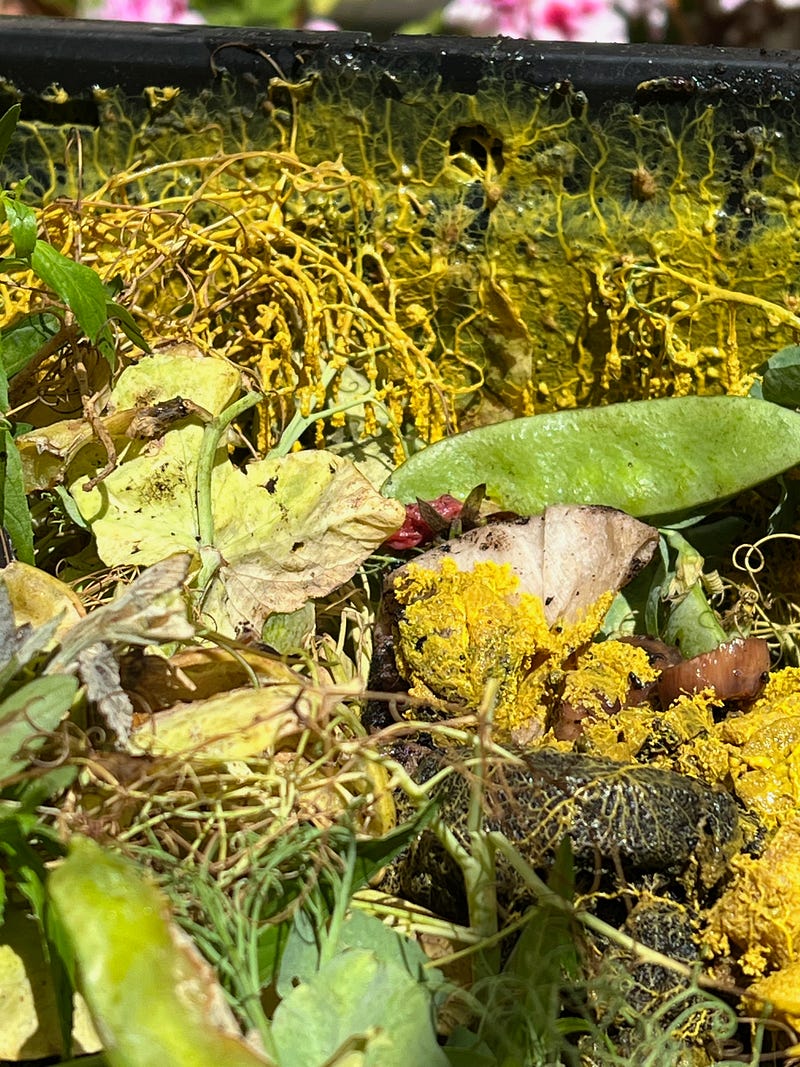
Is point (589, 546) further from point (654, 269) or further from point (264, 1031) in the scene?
point (264, 1031)

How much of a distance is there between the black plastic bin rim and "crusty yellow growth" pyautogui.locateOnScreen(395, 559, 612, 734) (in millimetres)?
486

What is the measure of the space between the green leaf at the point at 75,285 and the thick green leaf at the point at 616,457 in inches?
12.4

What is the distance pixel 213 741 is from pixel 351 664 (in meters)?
0.29

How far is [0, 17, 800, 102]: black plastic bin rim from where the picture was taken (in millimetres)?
1116

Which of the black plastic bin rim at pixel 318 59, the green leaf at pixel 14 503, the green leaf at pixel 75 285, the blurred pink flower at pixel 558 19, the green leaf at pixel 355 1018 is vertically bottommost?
the green leaf at pixel 355 1018

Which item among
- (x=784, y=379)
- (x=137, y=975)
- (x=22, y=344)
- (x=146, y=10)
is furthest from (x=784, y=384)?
(x=146, y=10)

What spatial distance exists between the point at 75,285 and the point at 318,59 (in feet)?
1.32

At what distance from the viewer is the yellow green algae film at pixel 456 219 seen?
1136 millimetres

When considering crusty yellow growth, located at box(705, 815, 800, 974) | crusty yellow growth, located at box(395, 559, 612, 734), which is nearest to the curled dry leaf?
crusty yellow growth, located at box(395, 559, 612, 734)

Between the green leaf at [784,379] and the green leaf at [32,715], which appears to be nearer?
the green leaf at [32,715]

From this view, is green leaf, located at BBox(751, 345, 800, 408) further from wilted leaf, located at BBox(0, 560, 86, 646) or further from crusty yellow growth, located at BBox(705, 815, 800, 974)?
wilted leaf, located at BBox(0, 560, 86, 646)

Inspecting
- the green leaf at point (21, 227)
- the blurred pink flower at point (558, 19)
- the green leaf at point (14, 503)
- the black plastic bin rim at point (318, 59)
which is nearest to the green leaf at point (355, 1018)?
the green leaf at point (14, 503)

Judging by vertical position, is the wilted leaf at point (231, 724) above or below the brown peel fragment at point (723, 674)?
above

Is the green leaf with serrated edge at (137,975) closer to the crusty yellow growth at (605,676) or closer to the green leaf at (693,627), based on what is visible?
the crusty yellow growth at (605,676)
